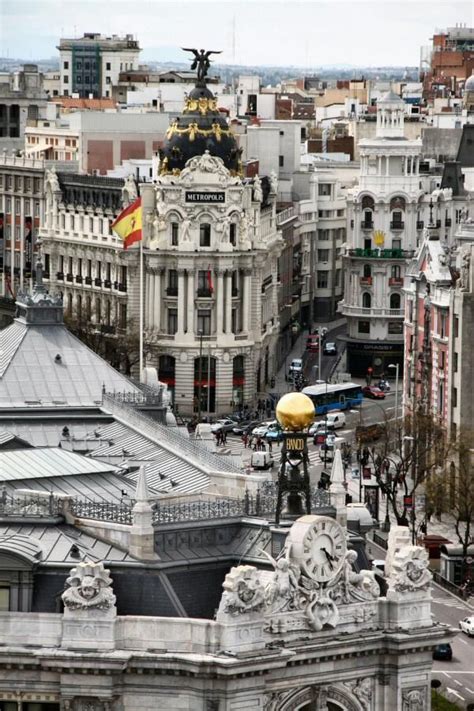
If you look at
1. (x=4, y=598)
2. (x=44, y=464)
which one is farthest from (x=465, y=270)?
Result: (x=4, y=598)

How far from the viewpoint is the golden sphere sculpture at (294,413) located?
3814 inches

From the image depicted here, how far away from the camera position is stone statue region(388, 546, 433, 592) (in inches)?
3743

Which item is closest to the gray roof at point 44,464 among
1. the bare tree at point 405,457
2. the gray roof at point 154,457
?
the gray roof at point 154,457

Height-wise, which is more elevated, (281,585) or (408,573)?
(281,585)

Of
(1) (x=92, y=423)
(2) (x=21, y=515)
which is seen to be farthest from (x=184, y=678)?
(1) (x=92, y=423)

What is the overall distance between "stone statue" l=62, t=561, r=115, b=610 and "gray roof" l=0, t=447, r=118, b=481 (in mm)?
13840

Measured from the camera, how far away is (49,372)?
426 ft

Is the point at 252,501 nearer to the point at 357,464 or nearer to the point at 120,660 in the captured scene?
the point at 120,660

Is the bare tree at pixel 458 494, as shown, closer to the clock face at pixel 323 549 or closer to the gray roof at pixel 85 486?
the gray roof at pixel 85 486

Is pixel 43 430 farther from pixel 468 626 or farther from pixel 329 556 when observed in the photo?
pixel 329 556

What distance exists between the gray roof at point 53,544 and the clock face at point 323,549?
4.82 meters

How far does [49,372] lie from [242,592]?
1605 inches

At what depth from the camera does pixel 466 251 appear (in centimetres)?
19900

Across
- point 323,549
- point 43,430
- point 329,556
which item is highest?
point 323,549
